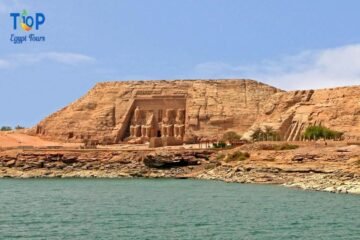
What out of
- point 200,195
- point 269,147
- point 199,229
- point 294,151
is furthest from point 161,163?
point 199,229

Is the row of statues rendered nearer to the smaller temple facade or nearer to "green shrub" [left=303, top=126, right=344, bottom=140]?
the smaller temple facade

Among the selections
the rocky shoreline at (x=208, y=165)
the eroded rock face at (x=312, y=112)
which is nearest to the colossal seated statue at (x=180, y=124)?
the eroded rock face at (x=312, y=112)

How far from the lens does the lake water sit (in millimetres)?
28578

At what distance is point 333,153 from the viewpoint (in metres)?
59.1

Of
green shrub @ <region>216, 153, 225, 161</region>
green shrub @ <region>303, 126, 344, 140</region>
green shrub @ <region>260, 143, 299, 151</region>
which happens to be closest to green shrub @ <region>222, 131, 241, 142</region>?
green shrub @ <region>303, 126, 344, 140</region>

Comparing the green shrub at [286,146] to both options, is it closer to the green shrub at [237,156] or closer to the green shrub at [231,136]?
the green shrub at [237,156]

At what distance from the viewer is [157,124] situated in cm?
10331

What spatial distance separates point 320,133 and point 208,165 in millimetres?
13124

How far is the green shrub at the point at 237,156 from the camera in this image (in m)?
70.7

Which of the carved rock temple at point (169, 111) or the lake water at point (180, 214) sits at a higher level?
the carved rock temple at point (169, 111)

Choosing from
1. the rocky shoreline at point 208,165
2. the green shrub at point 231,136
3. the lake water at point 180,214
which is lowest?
the lake water at point 180,214

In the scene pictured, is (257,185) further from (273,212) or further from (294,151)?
(273,212)

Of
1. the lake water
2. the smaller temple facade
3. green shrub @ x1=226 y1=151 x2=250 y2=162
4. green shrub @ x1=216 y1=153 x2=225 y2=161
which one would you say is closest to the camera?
the lake water

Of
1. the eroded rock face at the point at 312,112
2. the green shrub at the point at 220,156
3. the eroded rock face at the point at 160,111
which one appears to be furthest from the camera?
the eroded rock face at the point at 160,111
